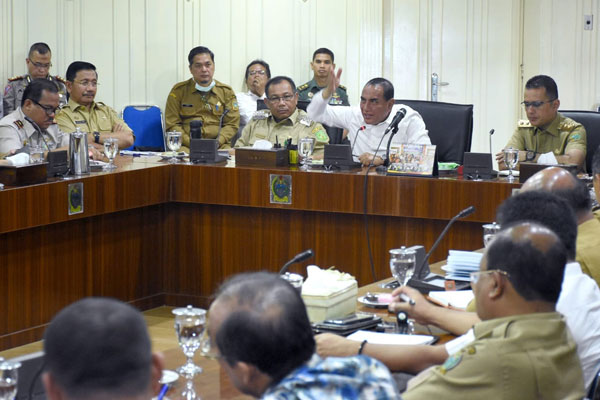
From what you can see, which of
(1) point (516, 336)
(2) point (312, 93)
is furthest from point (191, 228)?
(1) point (516, 336)

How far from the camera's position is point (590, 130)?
4.92 meters

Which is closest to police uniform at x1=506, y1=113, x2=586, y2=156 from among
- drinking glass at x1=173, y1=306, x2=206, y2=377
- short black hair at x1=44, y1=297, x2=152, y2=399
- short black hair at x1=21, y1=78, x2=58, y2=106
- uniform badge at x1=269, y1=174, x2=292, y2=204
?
uniform badge at x1=269, y1=174, x2=292, y2=204

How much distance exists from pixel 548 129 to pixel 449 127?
1.74ft

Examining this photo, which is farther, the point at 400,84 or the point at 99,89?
the point at 400,84

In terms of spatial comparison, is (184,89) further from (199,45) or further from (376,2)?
(376,2)

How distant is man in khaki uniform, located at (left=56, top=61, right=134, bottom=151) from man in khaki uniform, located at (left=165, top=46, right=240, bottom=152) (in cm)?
90

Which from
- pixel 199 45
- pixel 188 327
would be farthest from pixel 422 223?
pixel 199 45

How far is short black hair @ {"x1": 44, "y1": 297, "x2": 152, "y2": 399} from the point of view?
3.75ft

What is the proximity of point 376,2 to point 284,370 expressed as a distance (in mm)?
7074

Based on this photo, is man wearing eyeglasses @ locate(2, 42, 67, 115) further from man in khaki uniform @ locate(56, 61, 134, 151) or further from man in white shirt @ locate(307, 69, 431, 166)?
man in white shirt @ locate(307, 69, 431, 166)

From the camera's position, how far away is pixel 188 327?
1914 millimetres

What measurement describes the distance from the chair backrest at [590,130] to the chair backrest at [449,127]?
59 centimetres

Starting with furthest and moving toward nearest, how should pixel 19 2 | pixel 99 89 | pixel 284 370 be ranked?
1. pixel 99 89
2. pixel 19 2
3. pixel 284 370

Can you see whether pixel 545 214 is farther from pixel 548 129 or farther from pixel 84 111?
pixel 84 111
